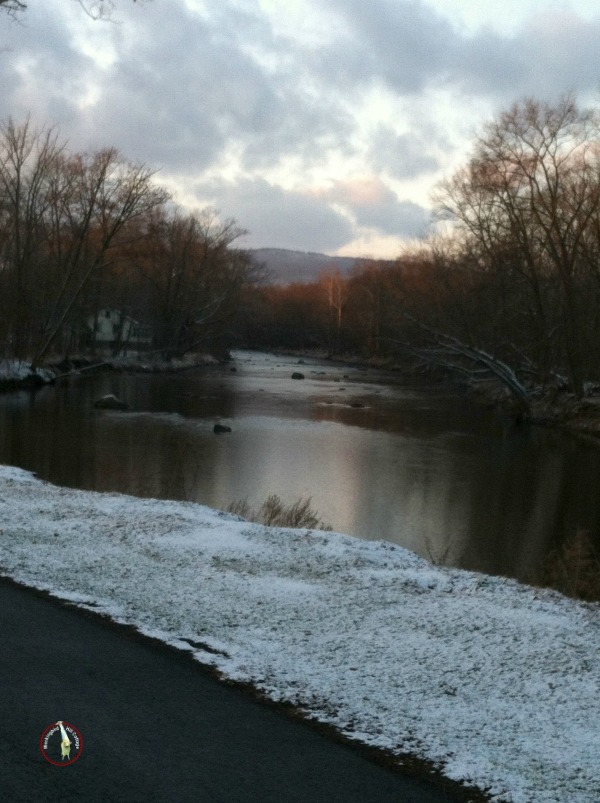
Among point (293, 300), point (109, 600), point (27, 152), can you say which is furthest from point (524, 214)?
point (293, 300)

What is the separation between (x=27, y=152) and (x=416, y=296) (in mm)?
26270

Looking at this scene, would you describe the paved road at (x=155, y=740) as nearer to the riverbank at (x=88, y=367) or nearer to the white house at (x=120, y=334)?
the riverbank at (x=88, y=367)

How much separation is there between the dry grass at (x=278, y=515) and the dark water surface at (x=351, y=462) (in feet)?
2.21

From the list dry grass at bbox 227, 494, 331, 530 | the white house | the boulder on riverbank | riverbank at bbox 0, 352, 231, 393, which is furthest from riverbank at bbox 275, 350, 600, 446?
the white house

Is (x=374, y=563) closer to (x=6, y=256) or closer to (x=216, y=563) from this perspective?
(x=216, y=563)

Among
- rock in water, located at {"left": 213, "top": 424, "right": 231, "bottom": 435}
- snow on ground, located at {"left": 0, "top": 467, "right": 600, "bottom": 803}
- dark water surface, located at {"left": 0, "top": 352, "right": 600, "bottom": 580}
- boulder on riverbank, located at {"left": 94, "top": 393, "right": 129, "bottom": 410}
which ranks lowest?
dark water surface, located at {"left": 0, "top": 352, "right": 600, "bottom": 580}

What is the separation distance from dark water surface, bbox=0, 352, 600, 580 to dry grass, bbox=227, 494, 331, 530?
67cm

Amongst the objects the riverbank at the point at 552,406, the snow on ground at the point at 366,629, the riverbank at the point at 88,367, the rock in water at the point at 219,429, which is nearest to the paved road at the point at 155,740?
the snow on ground at the point at 366,629

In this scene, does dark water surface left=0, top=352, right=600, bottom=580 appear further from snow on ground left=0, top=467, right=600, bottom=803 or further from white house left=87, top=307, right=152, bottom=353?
white house left=87, top=307, right=152, bottom=353

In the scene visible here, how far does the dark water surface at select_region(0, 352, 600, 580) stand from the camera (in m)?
17.0

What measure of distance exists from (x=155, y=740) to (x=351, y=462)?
64.9 feet

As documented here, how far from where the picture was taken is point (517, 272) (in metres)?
42.1

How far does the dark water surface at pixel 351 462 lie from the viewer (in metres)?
17.0

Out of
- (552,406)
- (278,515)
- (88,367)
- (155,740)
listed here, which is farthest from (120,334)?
(155,740)
